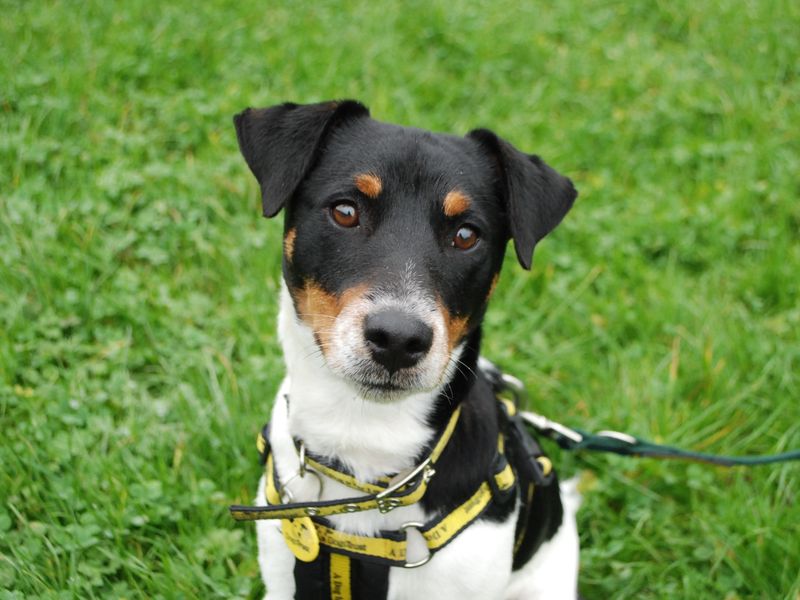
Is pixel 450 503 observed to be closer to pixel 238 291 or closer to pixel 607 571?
pixel 607 571

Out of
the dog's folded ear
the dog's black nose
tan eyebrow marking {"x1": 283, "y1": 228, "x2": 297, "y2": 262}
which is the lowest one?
the dog's black nose

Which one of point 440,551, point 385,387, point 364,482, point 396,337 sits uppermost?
point 396,337

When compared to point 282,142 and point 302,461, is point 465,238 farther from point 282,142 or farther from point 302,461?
point 302,461

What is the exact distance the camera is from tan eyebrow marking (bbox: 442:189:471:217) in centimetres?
270

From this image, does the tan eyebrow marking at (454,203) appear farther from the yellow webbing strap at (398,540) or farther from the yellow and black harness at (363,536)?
the yellow webbing strap at (398,540)

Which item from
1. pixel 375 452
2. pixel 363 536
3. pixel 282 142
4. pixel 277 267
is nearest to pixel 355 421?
pixel 375 452

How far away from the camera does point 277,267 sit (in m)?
4.63

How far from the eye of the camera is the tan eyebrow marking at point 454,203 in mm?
2697

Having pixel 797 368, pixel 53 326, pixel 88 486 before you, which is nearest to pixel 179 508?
pixel 88 486

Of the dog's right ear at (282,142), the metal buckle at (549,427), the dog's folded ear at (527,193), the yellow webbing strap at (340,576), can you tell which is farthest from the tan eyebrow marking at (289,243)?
the metal buckle at (549,427)

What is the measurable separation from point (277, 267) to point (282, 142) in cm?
194

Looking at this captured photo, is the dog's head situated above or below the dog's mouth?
above

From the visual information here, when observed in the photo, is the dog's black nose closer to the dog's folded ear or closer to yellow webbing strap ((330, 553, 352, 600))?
the dog's folded ear

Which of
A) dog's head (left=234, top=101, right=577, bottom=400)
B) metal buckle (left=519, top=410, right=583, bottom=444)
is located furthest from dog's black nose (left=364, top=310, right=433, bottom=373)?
metal buckle (left=519, top=410, right=583, bottom=444)
